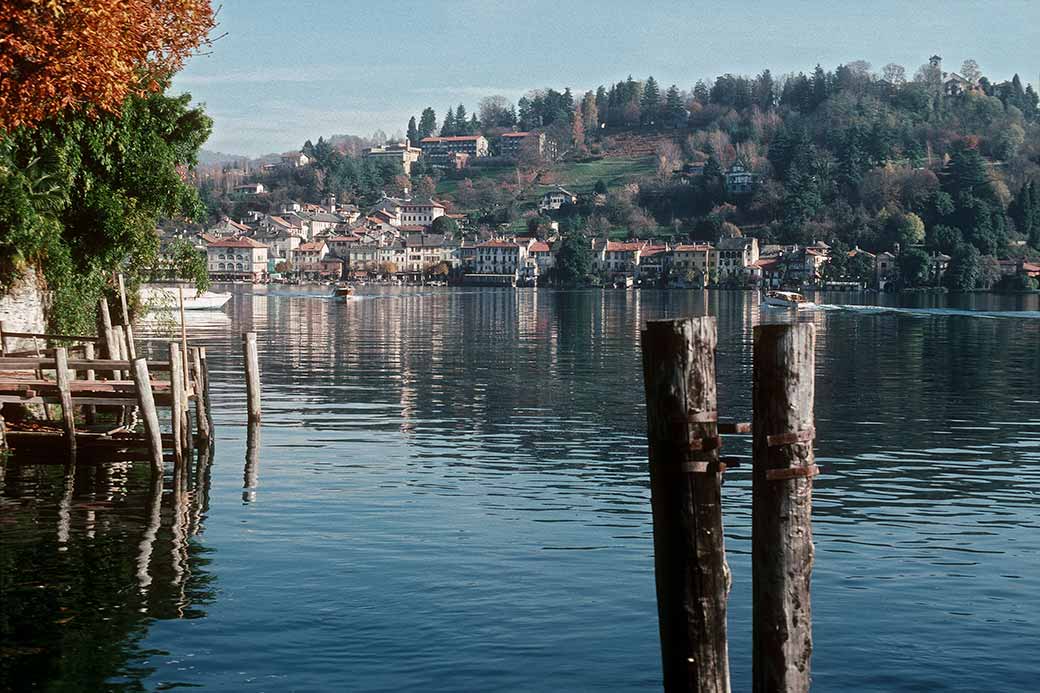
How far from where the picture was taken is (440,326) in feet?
282

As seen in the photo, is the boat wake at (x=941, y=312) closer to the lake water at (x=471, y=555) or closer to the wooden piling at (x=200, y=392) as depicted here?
the lake water at (x=471, y=555)

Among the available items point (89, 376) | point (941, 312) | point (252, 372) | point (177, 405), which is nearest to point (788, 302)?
point (941, 312)

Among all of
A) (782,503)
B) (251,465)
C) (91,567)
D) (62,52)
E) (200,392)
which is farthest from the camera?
(200,392)

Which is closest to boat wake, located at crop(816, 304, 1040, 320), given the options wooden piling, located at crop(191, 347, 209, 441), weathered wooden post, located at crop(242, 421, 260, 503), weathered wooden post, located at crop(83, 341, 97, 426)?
weathered wooden post, located at crop(242, 421, 260, 503)

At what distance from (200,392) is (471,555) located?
10497 mm

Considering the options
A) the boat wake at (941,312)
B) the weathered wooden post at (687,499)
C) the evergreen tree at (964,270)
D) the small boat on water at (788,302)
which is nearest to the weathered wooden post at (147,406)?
the weathered wooden post at (687,499)

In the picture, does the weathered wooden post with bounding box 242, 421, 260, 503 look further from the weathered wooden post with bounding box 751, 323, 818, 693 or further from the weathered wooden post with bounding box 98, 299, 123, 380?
the weathered wooden post with bounding box 751, 323, 818, 693

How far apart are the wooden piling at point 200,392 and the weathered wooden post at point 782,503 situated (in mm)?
18553

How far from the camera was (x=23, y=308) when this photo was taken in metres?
30.9

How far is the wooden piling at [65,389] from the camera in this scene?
2412 centimetres

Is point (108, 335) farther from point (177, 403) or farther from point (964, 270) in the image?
point (964, 270)

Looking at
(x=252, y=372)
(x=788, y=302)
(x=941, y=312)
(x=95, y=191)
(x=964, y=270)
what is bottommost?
(x=941, y=312)

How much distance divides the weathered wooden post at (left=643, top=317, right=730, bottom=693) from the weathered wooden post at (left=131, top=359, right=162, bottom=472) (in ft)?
50.0

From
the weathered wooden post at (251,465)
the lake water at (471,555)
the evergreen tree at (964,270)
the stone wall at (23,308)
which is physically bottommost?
the lake water at (471,555)
